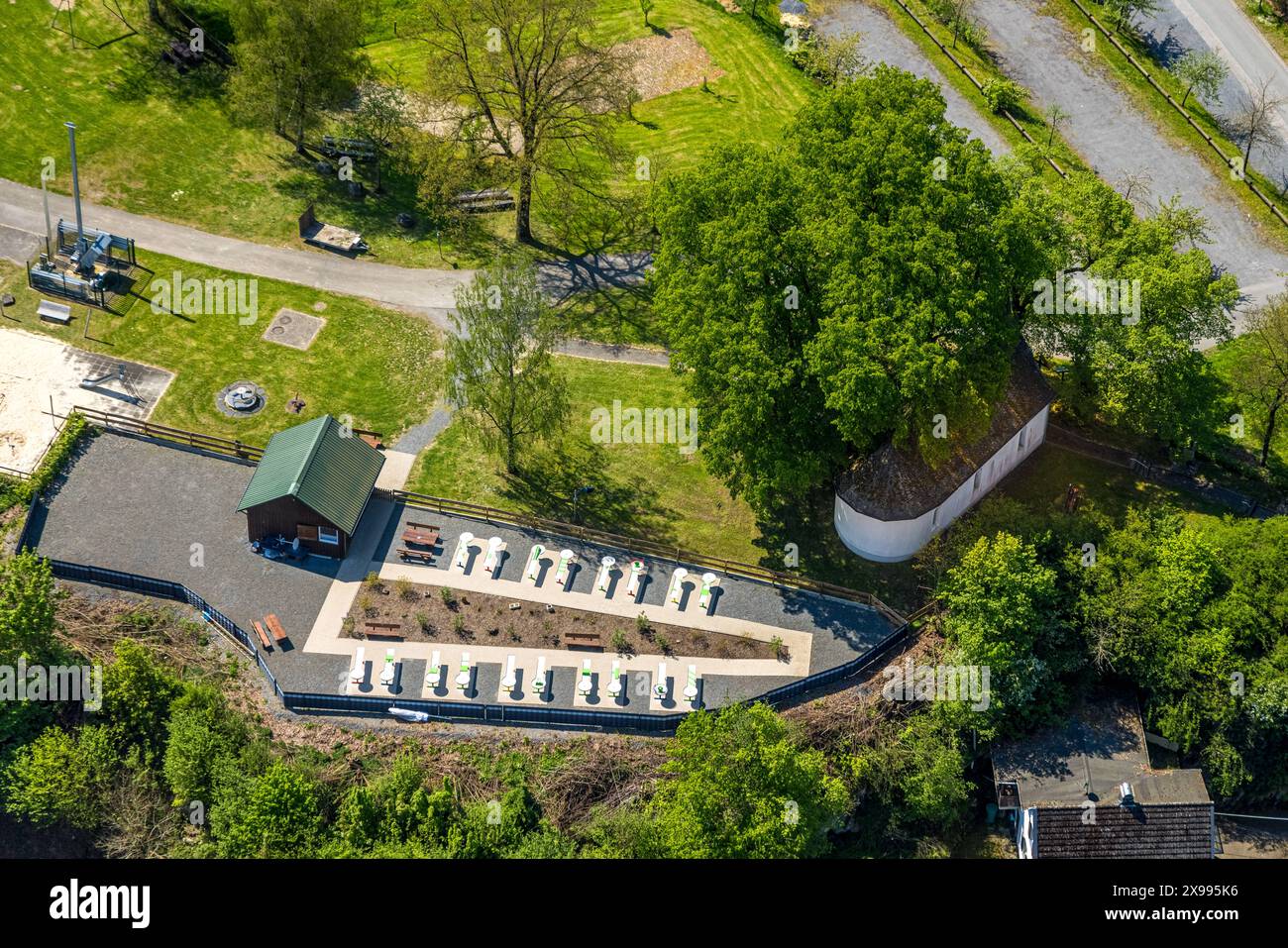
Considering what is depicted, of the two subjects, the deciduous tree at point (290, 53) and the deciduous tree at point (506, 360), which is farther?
the deciduous tree at point (290, 53)

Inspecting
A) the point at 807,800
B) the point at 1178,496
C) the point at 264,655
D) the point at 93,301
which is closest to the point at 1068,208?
the point at 1178,496

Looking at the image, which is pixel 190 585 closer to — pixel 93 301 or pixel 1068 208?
pixel 93 301

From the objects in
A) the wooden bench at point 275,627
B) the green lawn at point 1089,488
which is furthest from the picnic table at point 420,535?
the green lawn at point 1089,488

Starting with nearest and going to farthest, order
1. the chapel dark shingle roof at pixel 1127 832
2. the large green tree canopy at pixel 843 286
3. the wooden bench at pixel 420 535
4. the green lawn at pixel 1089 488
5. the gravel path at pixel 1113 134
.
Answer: the chapel dark shingle roof at pixel 1127 832, the large green tree canopy at pixel 843 286, the wooden bench at pixel 420 535, the green lawn at pixel 1089 488, the gravel path at pixel 1113 134

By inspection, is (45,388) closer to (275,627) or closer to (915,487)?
(275,627)

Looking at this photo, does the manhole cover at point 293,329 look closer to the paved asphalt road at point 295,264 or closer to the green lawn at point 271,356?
the green lawn at point 271,356

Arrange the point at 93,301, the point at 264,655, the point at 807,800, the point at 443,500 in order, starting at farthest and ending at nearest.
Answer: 1. the point at 93,301
2. the point at 443,500
3. the point at 264,655
4. the point at 807,800

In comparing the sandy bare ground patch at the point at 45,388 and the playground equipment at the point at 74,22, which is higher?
the playground equipment at the point at 74,22
